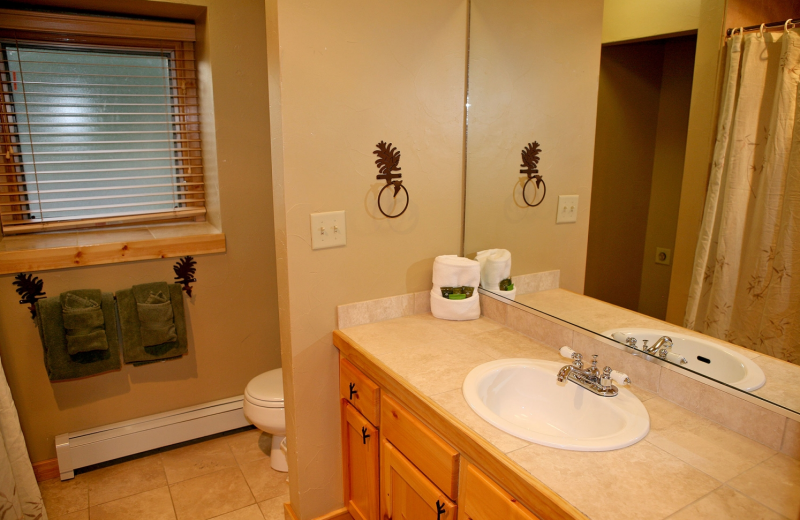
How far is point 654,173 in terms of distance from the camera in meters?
1.31

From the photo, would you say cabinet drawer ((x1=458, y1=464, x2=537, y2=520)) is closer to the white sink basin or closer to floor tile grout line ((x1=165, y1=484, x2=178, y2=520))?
the white sink basin

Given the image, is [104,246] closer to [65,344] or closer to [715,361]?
[65,344]

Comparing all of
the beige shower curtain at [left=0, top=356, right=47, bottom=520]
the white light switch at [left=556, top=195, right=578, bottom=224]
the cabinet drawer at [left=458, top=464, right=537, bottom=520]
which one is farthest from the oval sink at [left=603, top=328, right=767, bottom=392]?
the beige shower curtain at [left=0, top=356, right=47, bottom=520]

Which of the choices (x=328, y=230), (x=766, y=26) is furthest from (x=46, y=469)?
(x=766, y=26)

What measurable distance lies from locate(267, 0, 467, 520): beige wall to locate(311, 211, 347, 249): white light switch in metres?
0.02

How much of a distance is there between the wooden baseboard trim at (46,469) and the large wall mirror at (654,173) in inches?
85.7

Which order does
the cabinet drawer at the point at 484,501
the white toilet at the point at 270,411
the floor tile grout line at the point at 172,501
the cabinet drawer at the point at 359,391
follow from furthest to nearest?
the white toilet at the point at 270,411 → the floor tile grout line at the point at 172,501 → the cabinet drawer at the point at 359,391 → the cabinet drawer at the point at 484,501

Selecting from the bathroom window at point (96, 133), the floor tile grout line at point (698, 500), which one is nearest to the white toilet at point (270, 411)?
the bathroom window at point (96, 133)

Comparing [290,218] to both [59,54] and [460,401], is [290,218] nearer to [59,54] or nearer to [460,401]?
[460,401]

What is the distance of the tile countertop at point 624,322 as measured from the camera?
108cm

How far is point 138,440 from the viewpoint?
249cm

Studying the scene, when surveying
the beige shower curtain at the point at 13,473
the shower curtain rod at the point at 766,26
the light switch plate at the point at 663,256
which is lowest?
the beige shower curtain at the point at 13,473

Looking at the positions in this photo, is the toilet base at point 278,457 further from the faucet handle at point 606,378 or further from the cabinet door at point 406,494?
the faucet handle at point 606,378

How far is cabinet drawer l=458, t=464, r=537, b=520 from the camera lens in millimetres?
1037
